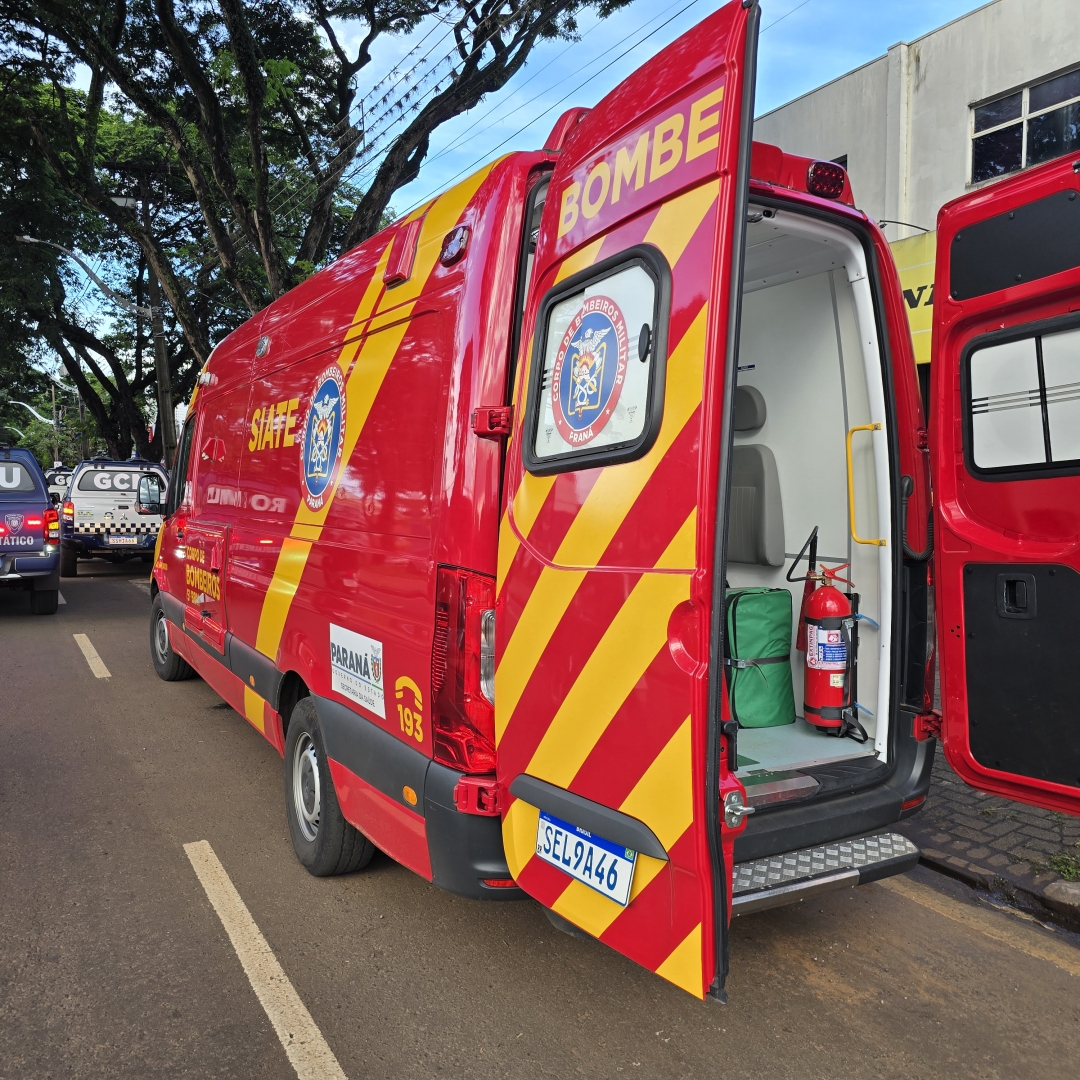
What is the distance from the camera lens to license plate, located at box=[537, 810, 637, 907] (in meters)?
2.18

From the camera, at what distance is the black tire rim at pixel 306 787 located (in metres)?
3.75

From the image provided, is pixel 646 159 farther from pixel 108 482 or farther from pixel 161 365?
pixel 161 365

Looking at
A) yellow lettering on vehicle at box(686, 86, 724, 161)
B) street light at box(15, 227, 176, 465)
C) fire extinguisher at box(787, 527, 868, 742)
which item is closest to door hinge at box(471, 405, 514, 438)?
yellow lettering on vehicle at box(686, 86, 724, 161)

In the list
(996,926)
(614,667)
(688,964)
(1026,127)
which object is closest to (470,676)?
(614,667)

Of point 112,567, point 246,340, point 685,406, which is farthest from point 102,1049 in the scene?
point 112,567

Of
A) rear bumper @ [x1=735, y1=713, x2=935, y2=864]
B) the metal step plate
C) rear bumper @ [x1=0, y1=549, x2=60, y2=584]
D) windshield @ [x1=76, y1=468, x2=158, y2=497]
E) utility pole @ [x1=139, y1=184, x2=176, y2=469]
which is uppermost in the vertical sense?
utility pole @ [x1=139, y1=184, x2=176, y2=469]

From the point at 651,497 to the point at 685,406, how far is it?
23cm

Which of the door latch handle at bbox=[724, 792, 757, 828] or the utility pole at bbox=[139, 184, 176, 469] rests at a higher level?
the utility pole at bbox=[139, 184, 176, 469]

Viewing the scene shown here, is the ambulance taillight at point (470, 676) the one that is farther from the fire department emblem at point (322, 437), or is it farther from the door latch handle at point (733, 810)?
the fire department emblem at point (322, 437)

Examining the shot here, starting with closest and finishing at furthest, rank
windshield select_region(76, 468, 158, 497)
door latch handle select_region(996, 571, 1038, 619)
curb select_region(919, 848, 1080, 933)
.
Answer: door latch handle select_region(996, 571, 1038, 619) < curb select_region(919, 848, 1080, 933) < windshield select_region(76, 468, 158, 497)

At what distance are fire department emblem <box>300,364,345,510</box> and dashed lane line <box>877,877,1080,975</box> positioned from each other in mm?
2686

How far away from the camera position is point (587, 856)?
2.29m

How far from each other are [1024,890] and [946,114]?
11.3 meters

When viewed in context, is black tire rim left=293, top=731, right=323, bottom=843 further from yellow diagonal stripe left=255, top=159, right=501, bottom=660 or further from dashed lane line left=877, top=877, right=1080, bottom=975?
dashed lane line left=877, top=877, right=1080, bottom=975
